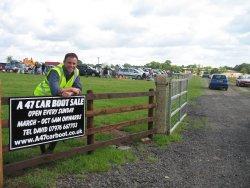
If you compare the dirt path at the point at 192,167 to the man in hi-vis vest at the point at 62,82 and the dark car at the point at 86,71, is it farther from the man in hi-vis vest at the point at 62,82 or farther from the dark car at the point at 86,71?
the dark car at the point at 86,71

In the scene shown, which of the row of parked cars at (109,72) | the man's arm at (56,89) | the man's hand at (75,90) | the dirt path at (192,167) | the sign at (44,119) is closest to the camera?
the sign at (44,119)

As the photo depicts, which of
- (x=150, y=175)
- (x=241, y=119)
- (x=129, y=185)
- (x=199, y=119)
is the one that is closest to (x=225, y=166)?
(x=150, y=175)

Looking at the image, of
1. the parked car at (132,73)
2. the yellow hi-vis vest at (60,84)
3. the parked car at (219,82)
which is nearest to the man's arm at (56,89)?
the yellow hi-vis vest at (60,84)

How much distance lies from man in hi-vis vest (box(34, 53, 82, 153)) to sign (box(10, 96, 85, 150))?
178 mm

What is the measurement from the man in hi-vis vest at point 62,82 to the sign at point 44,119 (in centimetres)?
18

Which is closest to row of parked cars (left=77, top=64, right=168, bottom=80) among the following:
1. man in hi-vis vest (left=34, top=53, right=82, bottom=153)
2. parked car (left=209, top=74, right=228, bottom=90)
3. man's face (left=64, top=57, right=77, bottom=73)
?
parked car (left=209, top=74, right=228, bottom=90)

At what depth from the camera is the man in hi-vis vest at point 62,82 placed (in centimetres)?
702

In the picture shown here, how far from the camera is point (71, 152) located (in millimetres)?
7289

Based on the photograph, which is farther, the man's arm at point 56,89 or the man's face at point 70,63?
the man's face at point 70,63

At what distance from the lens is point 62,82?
7367 millimetres

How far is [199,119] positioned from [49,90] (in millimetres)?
9089

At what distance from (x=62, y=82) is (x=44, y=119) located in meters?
1.08

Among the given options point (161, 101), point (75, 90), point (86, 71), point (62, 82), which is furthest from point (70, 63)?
point (86, 71)

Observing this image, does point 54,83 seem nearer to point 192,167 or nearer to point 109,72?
point 192,167
